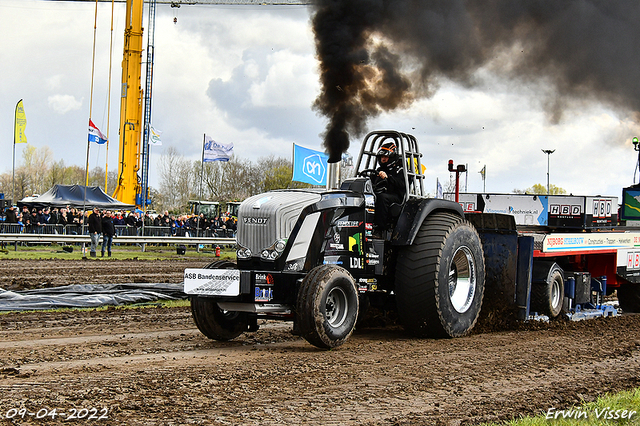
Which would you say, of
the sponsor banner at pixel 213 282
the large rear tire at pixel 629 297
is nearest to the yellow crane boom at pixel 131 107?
the large rear tire at pixel 629 297

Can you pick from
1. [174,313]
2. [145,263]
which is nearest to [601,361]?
[174,313]

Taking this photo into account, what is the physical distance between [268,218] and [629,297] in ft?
28.9

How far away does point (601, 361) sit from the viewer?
6.95 m

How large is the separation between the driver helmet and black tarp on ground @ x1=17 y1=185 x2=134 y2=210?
1006 inches

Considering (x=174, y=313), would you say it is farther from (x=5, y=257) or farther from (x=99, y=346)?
(x=5, y=257)

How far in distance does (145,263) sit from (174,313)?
10.2 meters

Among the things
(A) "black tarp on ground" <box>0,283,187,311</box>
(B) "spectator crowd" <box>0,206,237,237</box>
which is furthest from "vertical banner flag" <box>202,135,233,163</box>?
(A) "black tarp on ground" <box>0,283,187,311</box>

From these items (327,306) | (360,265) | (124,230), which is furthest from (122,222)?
(327,306)

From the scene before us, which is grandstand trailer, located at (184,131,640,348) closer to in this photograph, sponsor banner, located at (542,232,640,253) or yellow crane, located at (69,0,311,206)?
sponsor banner, located at (542,232,640,253)

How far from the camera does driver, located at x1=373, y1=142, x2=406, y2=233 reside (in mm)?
8070

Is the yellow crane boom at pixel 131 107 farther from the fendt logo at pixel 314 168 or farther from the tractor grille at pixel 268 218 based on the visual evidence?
the tractor grille at pixel 268 218

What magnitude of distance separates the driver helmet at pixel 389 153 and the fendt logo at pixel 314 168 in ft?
43.7

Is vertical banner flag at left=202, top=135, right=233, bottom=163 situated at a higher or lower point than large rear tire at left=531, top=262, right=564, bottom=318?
higher

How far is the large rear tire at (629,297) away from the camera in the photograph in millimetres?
12680
